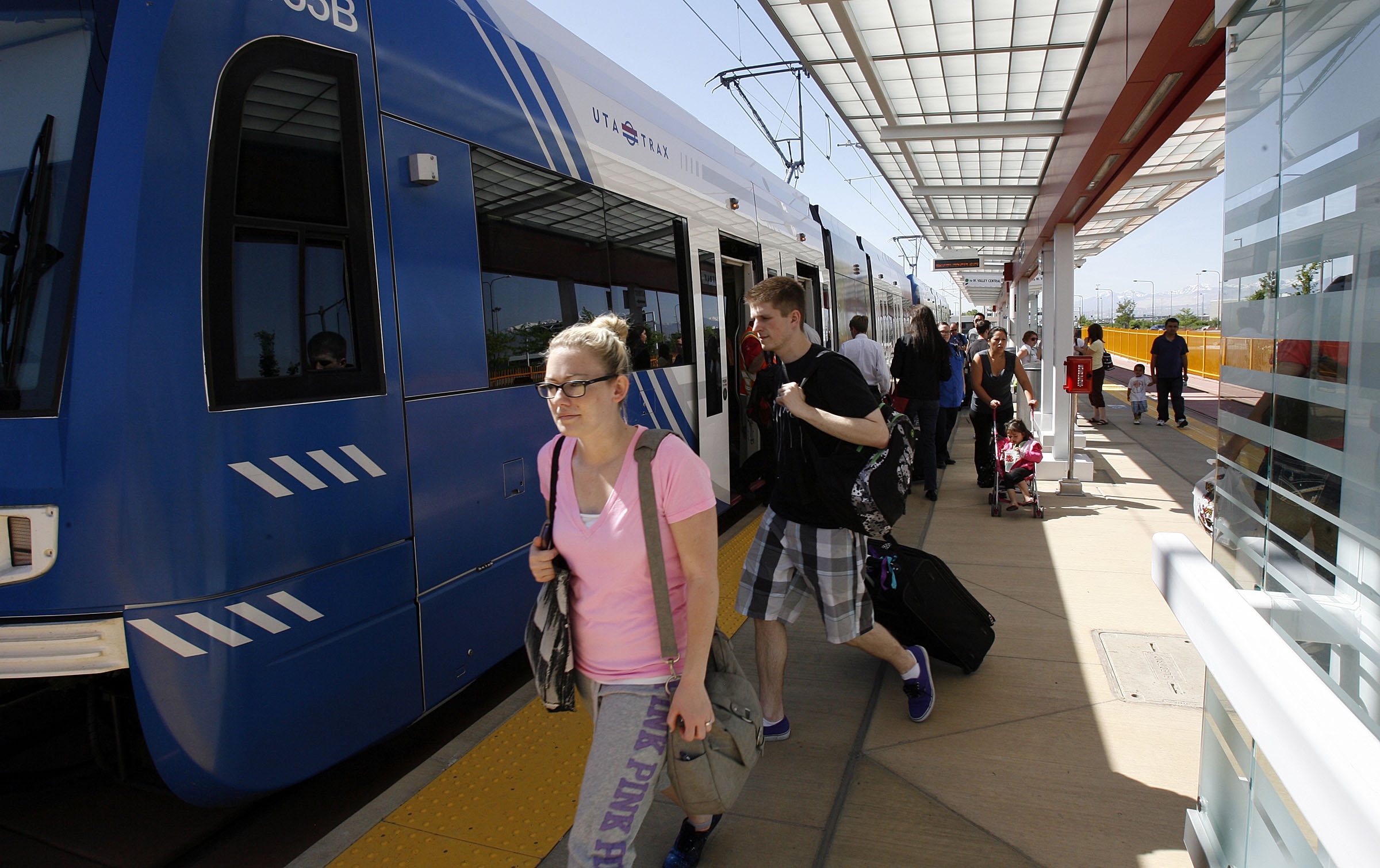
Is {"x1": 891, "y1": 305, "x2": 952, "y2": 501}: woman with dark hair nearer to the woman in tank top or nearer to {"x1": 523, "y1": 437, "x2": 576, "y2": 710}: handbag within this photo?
the woman in tank top

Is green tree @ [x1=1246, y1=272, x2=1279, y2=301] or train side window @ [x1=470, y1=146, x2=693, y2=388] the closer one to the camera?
green tree @ [x1=1246, y1=272, x2=1279, y2=301]

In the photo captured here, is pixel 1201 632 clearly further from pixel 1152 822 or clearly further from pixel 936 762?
pixel 936 762

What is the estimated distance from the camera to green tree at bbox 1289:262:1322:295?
1600 mm

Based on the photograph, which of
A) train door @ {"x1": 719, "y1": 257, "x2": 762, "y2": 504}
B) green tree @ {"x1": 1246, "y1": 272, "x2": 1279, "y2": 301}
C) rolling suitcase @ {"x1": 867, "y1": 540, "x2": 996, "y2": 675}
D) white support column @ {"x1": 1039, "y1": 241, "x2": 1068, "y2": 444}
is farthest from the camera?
white support column @ {"x1": 1039, "y1": 241, "x2": 1068, "y2": 444}

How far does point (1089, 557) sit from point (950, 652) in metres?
2.65

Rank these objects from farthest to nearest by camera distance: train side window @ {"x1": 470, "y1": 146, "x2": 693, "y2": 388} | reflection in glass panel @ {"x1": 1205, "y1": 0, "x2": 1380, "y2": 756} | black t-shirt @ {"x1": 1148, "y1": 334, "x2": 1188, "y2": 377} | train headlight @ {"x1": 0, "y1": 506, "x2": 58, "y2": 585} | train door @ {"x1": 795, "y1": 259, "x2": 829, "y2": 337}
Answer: black t-shirt @ {"x1": 1148, "y1": 334, "x2": 1188, "y2": 377}
train door @ {"x1": 795, "y1": 259, "x2": 829, "y2": 337}
train side window @ {"x1": 470, "y1": 146, "x2": 693, "y2": 388}
train headlight @ {"x1": 0, "y1": 506, "x2": 58, "y2": 585}
reflection in glass panel @ {"x1": 1205, "y1": 0, "x2": 1380, "y2": 756}

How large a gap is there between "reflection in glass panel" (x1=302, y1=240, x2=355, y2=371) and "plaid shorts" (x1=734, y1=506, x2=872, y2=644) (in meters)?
1.69

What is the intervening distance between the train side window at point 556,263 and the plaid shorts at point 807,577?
1.36m

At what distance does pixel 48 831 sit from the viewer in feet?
9.88

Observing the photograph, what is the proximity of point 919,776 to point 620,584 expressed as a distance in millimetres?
1760

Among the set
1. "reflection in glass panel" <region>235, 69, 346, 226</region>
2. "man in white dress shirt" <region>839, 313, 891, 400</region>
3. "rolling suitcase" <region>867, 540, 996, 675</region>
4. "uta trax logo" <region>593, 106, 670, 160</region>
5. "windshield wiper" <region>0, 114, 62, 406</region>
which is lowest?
"rolling suitcase" <region>867, 540, 996, 675</region>

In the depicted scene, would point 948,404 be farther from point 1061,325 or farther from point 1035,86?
point 1035,86

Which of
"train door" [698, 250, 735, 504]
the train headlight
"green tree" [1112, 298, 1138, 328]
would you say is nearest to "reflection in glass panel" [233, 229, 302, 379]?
the train headlight

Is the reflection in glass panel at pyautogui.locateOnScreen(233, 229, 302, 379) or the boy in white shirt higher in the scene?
the reflection in glass panel at pyautogui.locateOnScreen(233, 229, 302, 379)
